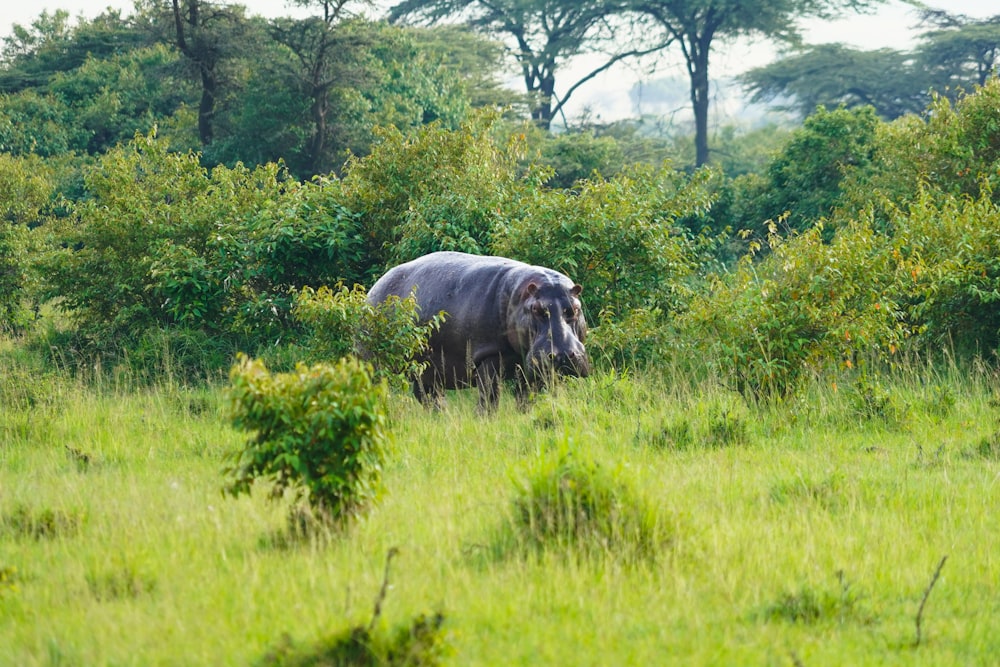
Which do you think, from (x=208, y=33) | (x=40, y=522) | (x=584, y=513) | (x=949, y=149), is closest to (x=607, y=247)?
(x=949, y=149)

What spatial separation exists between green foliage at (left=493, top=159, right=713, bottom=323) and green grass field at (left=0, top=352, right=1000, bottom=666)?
3.46m

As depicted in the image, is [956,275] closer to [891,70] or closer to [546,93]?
[891,70]

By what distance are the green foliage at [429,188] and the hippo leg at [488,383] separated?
3.49 meters

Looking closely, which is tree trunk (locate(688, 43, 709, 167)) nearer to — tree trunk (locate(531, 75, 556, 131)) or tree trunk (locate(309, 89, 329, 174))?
tree trunk (locate(531, 75, 556, 131))

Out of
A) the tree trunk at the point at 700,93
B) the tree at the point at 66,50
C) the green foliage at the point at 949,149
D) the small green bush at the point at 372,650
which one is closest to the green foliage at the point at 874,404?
the green foliage at the point at 949,149

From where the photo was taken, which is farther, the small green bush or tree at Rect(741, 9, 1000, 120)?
tree at Rect(741, 9, 1000, 120)

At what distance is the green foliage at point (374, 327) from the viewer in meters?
8.79

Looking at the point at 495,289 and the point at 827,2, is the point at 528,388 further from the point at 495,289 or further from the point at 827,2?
the point at 827,2

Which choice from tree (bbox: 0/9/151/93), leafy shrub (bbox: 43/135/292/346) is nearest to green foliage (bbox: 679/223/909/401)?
leafy shrub (bbox: 43/135/292/346)

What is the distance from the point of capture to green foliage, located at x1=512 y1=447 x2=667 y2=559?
527cm

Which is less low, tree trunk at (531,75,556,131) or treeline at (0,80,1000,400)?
tree trunk at (531,75,556,131)

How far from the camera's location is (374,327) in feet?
29.1

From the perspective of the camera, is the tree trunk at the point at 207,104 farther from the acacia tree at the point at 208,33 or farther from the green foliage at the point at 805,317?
the green foliage at the point at 805,317

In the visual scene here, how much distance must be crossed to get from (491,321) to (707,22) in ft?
106
